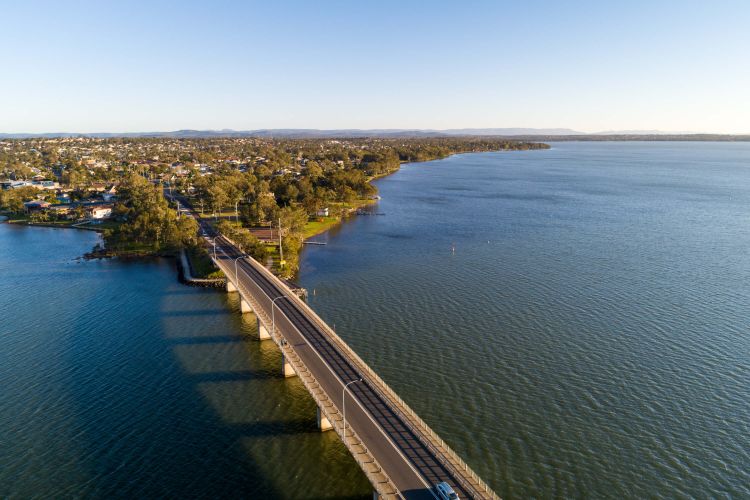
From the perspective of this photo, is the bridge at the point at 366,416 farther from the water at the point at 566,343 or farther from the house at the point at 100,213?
the house at the point at 100,213

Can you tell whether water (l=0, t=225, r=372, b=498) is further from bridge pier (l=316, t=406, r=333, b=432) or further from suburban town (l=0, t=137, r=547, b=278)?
suburban town (l=0, t=137, r=547, b=278)

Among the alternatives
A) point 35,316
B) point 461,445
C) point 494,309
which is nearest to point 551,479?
point 461,445

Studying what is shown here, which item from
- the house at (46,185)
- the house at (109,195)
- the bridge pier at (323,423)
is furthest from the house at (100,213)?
the bridge pier at (323,423)

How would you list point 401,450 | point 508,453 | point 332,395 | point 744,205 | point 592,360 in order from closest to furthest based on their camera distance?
point 401,450 → point 508,453 → point 332,395 → point 592,360 → point 744,205

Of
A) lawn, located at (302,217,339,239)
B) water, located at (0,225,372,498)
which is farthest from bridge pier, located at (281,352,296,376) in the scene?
lawn, located at (302,217,339,239)

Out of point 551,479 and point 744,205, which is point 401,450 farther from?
point 744,205

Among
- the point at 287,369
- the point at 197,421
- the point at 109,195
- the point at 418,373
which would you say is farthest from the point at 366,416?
the point at 109,195

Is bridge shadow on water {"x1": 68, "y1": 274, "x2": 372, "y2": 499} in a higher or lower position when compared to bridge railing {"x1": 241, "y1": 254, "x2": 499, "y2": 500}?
lower
